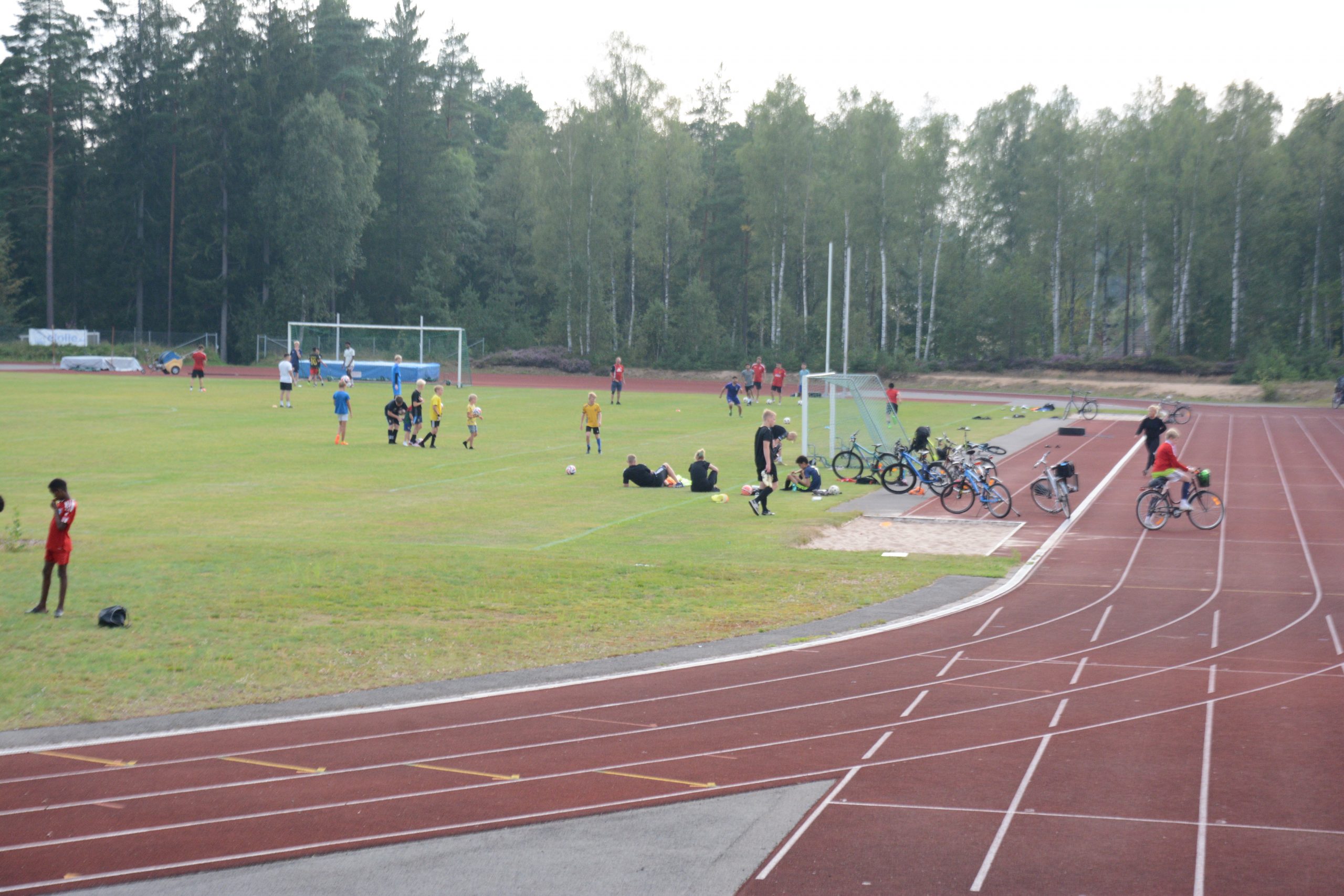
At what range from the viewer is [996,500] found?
64.5ft

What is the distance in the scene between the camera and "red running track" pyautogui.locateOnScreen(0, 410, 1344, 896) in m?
6.26

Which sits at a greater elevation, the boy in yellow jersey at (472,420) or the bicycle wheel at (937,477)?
the boy in yellow jersey at (472,420)

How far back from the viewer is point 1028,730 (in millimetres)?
8422

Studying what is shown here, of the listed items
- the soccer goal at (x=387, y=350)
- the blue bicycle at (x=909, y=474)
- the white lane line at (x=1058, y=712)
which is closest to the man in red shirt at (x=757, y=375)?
the soccer goal at (x=387, y=350)

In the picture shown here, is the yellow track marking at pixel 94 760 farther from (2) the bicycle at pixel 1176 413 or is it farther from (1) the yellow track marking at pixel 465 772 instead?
(2) the bicycle at pixel 1176 413

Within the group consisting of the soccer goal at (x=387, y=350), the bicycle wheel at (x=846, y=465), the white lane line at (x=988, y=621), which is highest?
the soccer goal at (x=387, y=350)

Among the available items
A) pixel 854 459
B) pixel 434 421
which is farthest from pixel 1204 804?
pixel 434 421

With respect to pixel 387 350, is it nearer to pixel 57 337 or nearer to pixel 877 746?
pixel 57 337

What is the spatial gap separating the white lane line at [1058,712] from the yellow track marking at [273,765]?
17.7ft

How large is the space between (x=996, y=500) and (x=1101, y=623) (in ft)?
25.6

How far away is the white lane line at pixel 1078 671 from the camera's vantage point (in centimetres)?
977

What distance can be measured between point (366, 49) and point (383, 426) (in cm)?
6022

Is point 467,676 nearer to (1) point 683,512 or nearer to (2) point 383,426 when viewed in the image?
(1) point 683,512

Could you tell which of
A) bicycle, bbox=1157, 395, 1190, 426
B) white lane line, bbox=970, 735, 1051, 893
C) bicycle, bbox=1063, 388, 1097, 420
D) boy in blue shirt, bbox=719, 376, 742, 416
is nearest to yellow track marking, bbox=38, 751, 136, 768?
white lane line, bbox=970, 735, 1051, 893
